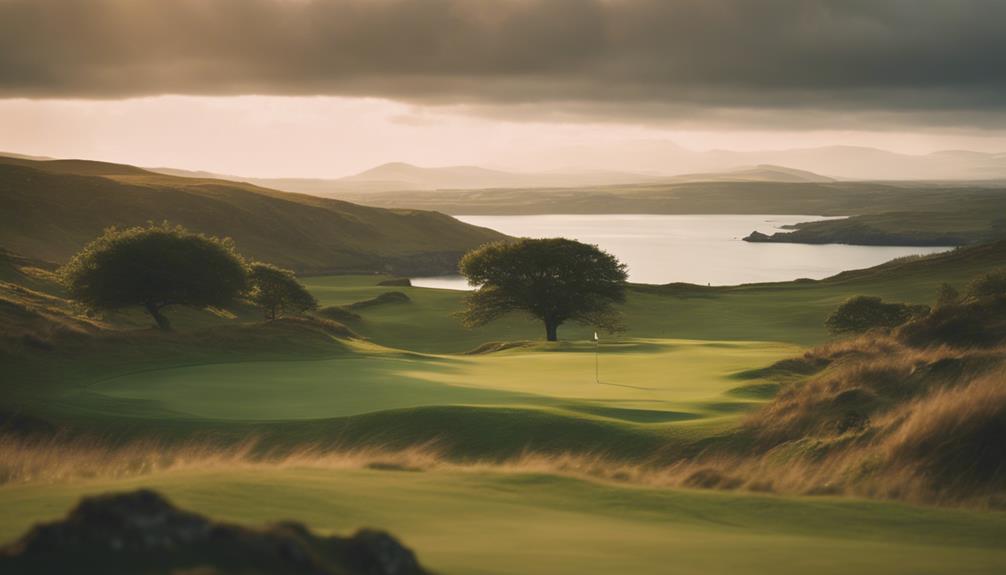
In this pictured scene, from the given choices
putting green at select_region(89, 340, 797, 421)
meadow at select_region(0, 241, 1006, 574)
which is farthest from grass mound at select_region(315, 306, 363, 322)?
putting green at select_region(89, 340, 797, 421)

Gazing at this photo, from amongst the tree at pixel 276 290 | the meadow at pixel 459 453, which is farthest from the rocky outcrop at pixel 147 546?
the tree at pixel 276 290

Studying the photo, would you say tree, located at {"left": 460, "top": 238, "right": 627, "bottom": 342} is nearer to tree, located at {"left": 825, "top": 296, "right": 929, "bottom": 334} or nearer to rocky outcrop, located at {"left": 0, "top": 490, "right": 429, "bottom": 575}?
tree, located at {"left": 825, "top": 296, "right": 929, "bottom": 334}

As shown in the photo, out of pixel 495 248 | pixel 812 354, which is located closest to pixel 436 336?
pixel 495 248

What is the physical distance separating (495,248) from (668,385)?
39.9m

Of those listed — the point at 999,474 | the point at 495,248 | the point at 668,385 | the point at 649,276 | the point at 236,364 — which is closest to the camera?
the point at 999,474

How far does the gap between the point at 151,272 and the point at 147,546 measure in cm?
5469

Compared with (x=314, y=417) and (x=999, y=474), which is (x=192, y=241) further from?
(x=999, y=474)

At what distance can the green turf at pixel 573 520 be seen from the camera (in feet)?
27.9

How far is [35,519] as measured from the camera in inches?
364

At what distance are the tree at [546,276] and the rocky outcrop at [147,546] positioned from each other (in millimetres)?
67556

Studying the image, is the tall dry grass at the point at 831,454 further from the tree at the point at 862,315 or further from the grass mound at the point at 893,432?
the tree at the point at 862,315

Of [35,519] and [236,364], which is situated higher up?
[35,519]

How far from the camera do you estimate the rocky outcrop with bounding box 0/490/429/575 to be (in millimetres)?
5328

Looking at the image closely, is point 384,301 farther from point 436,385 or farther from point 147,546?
point 147,546
